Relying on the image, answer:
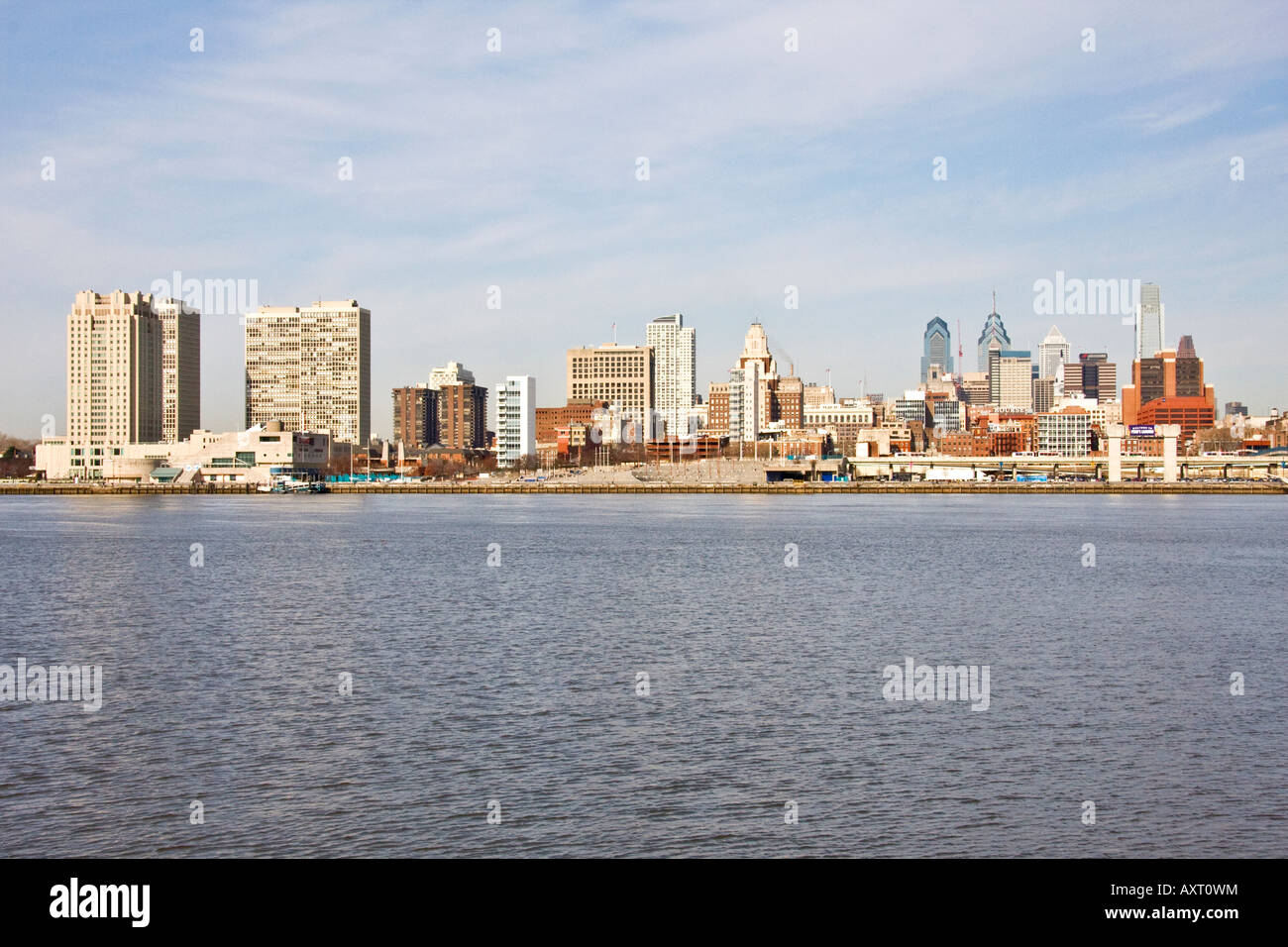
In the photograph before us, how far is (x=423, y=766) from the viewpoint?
706 inches

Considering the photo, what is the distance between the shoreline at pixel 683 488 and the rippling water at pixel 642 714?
121 meters

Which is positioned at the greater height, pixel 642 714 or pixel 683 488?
pixel 683 488

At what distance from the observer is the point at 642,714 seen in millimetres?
21266

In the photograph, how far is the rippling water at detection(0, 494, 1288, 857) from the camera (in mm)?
15305

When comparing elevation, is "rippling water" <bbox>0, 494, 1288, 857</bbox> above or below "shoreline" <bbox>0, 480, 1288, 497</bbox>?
below

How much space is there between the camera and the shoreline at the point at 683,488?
6570 inches

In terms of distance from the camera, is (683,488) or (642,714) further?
(683,488)

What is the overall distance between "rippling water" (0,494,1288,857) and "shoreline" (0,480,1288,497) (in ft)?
396

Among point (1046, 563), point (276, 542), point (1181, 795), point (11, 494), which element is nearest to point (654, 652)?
point (1181, 795)

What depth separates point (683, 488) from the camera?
174 m

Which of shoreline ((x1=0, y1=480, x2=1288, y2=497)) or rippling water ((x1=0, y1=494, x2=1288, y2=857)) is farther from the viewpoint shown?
shoreline ((x1=0, y1=480, x2=1288, y2=497))

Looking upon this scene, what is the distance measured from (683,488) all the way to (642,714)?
153 metres
